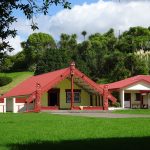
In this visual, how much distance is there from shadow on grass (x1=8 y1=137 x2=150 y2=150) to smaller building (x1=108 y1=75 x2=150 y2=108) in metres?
41.0

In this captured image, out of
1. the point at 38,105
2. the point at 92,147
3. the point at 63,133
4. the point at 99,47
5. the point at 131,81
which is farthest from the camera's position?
the point at 99,47

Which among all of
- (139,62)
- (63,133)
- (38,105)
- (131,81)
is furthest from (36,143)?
(139,62)

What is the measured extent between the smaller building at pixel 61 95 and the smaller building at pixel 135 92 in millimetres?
4327

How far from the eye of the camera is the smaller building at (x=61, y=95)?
154ft

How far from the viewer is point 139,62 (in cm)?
7556

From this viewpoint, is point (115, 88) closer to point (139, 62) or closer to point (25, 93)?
point (25, 93)

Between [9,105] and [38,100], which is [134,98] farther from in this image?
[38,100]

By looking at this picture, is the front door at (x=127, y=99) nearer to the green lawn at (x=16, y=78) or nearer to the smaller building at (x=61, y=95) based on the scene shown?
the smaller building at (x=61, y=95)

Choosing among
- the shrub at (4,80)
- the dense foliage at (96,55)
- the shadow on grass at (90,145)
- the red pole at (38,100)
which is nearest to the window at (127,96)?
the dense foliage at (96,55)

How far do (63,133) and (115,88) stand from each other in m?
40.1

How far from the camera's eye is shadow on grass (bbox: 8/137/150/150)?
45.1ft

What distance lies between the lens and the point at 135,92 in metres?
58.8

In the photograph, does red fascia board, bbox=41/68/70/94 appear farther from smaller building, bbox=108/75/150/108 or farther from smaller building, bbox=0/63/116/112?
smaller building, bbox=108/75/150/108

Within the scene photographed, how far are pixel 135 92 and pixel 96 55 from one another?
2945 centimetres
